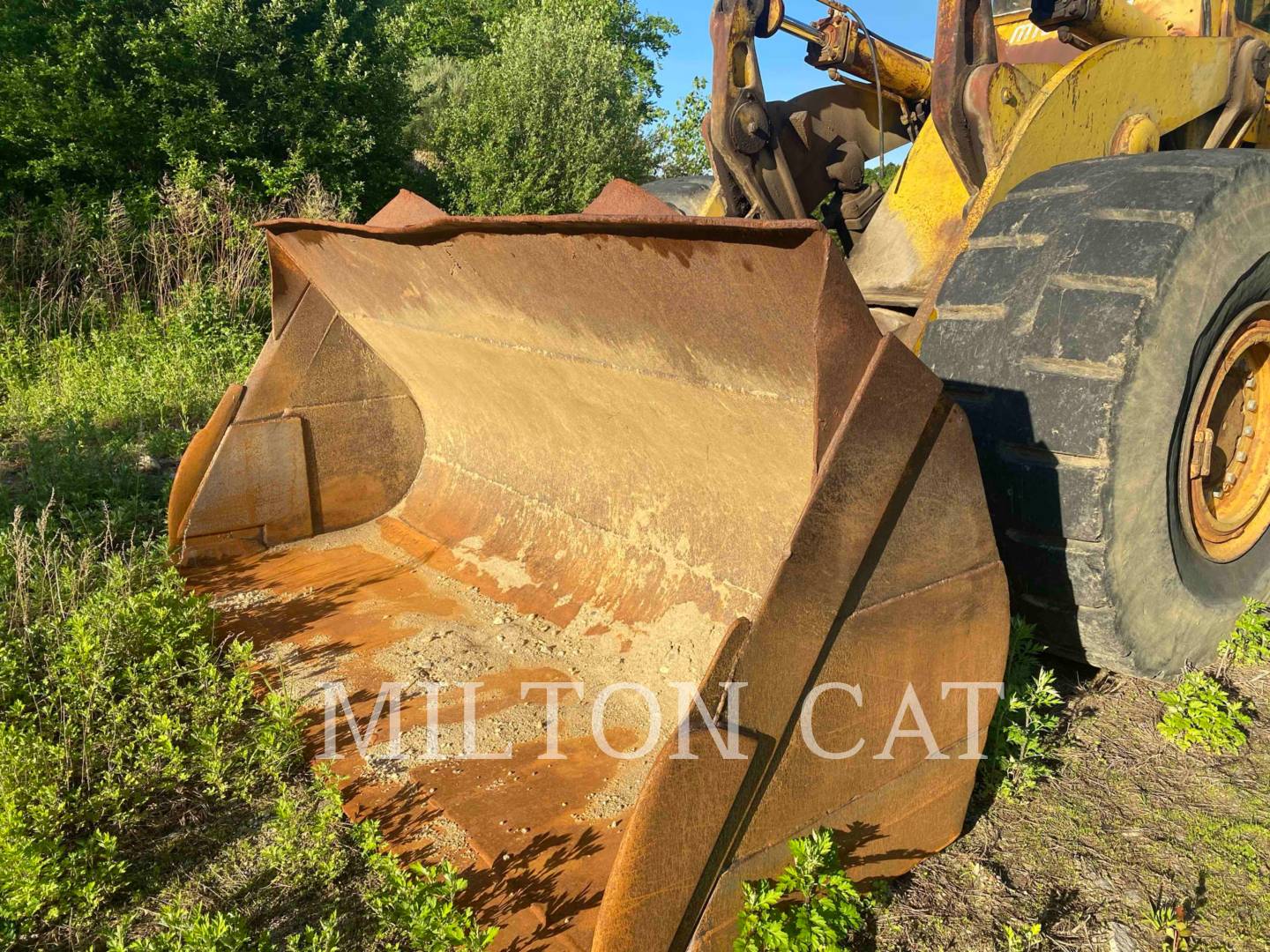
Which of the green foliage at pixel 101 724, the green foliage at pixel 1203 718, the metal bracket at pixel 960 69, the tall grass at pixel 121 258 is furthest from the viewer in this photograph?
the tall grass at pixel 121 258

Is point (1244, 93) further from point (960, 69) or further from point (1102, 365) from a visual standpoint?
point (1102, 365)

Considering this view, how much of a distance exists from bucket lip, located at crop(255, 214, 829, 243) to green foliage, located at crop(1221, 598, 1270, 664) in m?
1.96

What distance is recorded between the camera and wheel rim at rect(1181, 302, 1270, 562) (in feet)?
8.56

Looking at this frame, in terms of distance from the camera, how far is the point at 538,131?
1633cm

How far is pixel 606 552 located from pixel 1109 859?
5.48ft

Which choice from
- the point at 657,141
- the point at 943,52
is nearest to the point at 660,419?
the point at 943,52

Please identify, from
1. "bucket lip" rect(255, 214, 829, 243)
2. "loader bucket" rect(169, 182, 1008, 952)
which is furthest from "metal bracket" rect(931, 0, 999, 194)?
"bucket lip" rect(255, 214, 829, 243)

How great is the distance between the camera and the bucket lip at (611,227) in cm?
164

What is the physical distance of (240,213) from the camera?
1027 cm

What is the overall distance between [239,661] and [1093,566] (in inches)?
98.4

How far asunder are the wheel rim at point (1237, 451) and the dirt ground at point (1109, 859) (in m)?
0.57

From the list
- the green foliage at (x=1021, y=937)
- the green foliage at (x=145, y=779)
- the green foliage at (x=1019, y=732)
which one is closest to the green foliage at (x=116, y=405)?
the green foliage at (x=145, y=779)

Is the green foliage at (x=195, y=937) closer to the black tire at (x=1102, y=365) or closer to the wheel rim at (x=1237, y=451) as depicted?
the black tire at (x=1102, y=365)

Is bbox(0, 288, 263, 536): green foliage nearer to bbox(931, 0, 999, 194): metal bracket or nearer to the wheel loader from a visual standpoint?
the wheel loader
